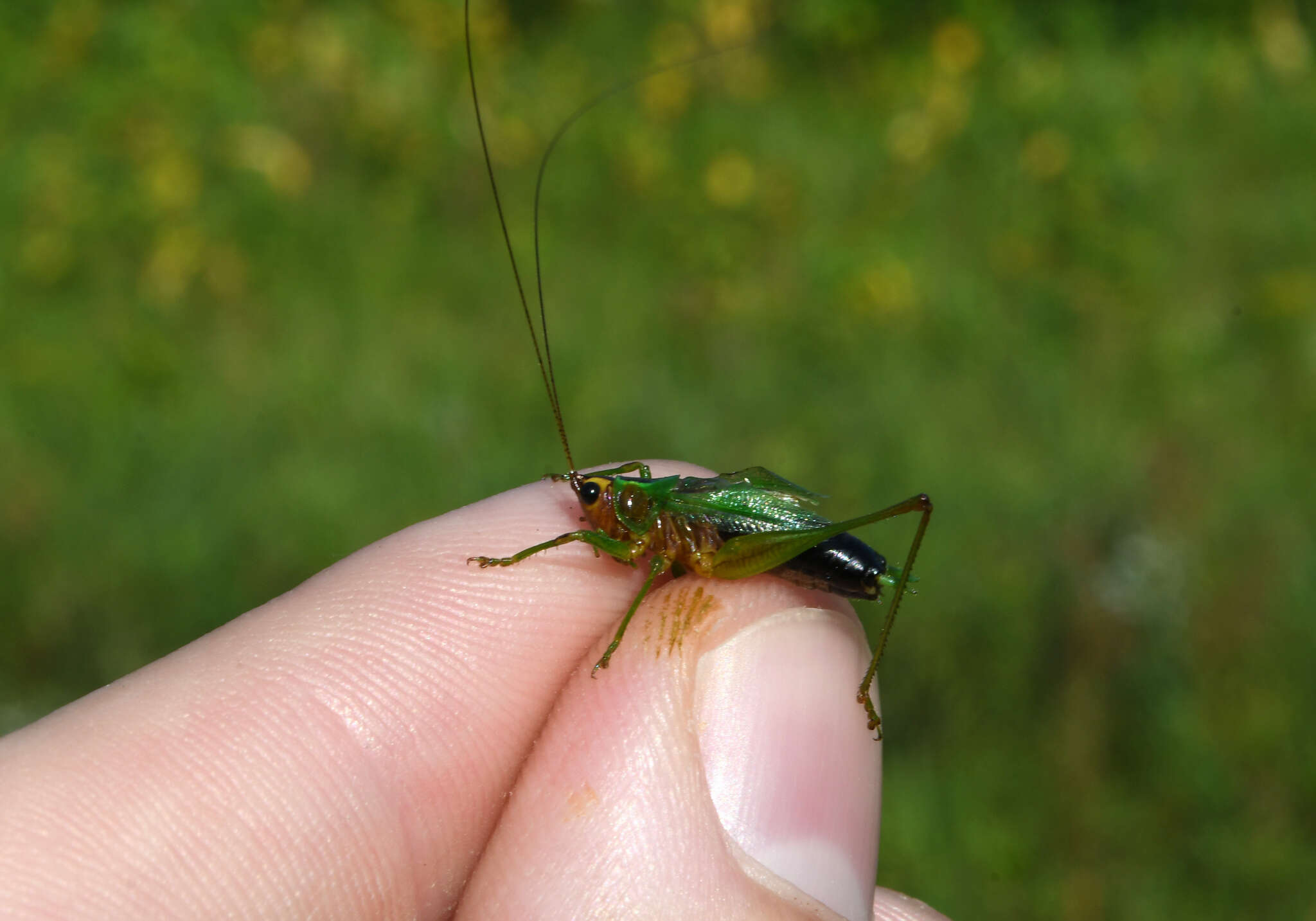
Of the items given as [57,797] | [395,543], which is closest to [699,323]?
[395,543]

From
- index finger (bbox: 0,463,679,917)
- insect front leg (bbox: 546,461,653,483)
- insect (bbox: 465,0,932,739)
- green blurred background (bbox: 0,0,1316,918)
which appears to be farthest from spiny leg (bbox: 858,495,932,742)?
green blurred background (bbox: 0,0,1316,918)

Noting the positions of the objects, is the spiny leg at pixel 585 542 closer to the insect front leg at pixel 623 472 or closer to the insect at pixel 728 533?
the insect at pixel 728 533

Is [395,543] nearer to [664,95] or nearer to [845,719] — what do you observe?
[845,719]

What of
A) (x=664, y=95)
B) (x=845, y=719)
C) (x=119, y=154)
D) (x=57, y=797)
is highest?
(x=119, y=154)

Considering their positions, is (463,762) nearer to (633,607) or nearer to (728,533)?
(633,607)

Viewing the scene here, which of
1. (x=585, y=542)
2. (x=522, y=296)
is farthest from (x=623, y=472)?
(x=522, y=296)

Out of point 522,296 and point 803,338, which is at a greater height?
point 522,296

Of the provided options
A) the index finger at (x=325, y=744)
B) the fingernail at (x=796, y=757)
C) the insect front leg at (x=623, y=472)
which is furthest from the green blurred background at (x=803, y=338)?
the index finger at (x=325, y=744)

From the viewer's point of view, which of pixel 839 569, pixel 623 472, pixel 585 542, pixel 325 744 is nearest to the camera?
pixel 325 744
